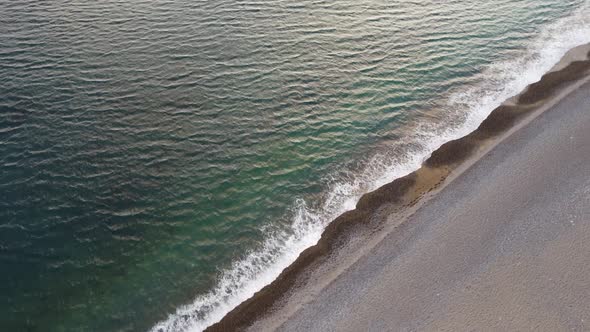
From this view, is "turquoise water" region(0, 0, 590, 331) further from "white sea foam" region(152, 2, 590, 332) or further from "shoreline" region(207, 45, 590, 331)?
"shoreline" region(207, 45, 590, 331)

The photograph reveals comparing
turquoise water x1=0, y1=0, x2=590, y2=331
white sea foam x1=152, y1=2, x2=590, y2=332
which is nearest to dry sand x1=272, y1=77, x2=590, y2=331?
white sea foam x1=152, y1=2, x2=590, y2=332

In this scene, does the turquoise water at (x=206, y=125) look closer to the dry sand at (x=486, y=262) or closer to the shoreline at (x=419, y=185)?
the shoreline at (x=419, y=185)

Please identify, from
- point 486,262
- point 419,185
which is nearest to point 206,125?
point 419,185

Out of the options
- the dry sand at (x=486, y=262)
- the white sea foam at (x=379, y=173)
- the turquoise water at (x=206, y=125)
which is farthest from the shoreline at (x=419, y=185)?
the dry sand at (x=486, y=262)

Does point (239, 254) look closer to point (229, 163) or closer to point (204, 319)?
point (204, 319)

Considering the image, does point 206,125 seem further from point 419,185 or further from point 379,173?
point 419,185

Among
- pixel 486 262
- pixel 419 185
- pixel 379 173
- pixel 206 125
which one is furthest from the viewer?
pixel 206 125
